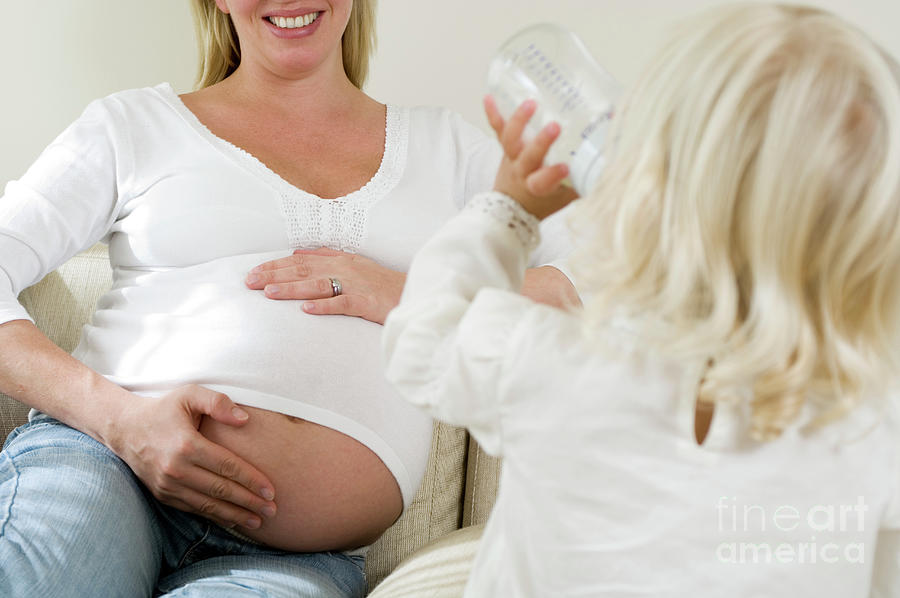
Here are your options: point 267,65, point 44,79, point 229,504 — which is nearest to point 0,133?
point 44,79

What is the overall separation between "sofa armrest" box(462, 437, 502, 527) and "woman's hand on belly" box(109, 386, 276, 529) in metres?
0.48

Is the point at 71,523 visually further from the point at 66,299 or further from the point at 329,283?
the point at 66,299

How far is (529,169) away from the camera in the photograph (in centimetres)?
76

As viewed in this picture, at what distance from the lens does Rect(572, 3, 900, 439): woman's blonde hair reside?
2.04ft

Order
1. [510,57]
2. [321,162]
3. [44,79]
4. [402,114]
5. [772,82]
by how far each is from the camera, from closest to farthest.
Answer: [772,82], [510,57], [321,162], [402,114], [44,79]

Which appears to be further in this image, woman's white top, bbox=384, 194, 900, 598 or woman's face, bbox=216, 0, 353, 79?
woman's face, bbox=216, 0, 353, 79

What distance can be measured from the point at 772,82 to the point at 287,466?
74 cm

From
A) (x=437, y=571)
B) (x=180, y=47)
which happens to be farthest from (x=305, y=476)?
(x=180, y=47)

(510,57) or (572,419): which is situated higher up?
(510,57)

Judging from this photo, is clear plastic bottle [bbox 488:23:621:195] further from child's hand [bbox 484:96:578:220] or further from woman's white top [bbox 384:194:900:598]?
woman's white top [bbox 384:194:900:598]

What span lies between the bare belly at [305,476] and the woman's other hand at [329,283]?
173mm

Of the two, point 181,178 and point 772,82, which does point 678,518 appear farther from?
point 181,178

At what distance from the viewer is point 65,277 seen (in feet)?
5.19

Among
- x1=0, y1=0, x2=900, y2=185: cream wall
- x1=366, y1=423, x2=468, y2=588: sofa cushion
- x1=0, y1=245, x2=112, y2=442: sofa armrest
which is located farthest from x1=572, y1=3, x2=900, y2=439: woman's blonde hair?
x1=0, y1=0, x2=900, y2=185: cream wall
